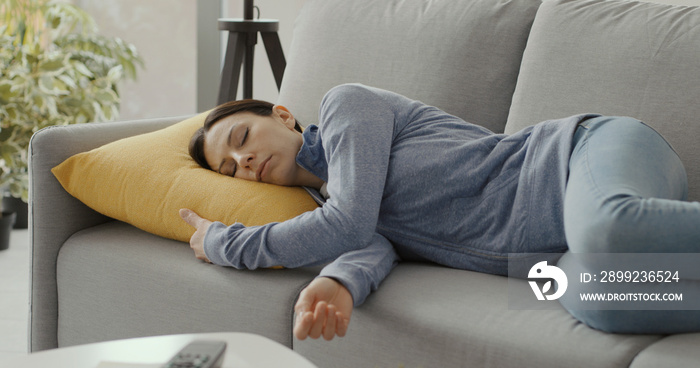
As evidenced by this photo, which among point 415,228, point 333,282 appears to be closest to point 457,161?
point 415,228

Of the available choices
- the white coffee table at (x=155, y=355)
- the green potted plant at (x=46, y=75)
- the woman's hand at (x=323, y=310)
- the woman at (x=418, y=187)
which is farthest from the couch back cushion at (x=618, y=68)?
the green potted plant at (x=46, y=75)

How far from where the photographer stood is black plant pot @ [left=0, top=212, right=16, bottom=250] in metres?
2.77

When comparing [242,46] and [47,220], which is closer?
[47,220]

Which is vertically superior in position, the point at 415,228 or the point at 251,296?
the point at 415,228

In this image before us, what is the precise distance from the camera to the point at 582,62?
1.55 metres

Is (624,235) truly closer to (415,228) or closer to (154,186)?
(415,228)

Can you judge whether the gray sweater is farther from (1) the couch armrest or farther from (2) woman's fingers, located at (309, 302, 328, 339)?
(1) the couch armrest

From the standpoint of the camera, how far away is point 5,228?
9.12 ft

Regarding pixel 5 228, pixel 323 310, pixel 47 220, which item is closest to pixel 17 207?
pixel 5 228

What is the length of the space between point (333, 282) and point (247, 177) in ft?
1.47

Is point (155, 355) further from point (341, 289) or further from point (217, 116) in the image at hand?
point (217, 116)

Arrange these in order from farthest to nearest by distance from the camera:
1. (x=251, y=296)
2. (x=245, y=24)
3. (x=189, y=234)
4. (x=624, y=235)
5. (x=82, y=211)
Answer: (x=245, y=24)
(x=82, y=211)
(x=189, y=234)
(x=251, y=296)
(x=624, y=235)

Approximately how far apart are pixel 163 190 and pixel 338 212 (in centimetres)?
46

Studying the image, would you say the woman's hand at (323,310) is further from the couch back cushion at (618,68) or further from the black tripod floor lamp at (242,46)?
the black tripod floor lamp at (242,46)
